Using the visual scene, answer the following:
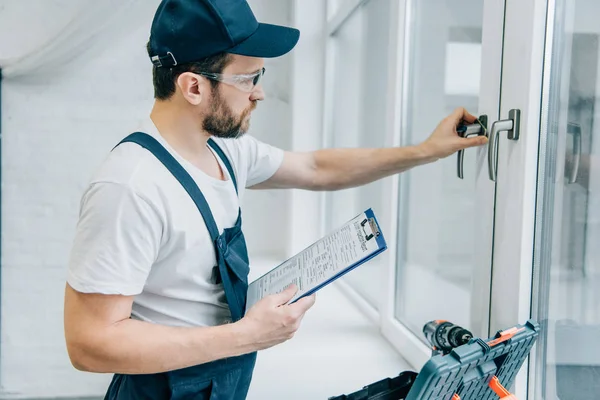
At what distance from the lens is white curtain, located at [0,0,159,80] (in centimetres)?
215

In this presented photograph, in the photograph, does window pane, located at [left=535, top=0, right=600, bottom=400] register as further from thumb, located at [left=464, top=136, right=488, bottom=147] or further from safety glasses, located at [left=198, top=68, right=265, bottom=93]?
safety glasses, located at [left=198, top=68, right=265, bottom=93]

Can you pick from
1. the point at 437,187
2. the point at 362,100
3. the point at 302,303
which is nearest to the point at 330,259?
the point at 302,303

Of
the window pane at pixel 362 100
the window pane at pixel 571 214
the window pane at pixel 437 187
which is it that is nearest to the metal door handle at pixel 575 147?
the window pane at pixel 571 214

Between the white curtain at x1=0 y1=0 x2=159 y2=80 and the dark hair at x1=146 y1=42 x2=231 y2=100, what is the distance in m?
1.38

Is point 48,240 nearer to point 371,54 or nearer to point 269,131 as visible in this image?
point 269,131

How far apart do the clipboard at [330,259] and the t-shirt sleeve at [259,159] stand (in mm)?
322

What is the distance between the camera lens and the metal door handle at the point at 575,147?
0.82 meters

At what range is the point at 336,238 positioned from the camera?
0.89m

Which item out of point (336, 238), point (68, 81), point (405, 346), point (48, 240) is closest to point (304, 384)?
point (405, 346)

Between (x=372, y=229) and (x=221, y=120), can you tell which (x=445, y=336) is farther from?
(x=221, y=120)

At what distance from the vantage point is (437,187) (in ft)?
4.84

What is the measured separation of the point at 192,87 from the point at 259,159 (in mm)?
326

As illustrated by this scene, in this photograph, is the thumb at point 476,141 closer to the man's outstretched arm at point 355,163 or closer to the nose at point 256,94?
the man's outstretched arm at point 355,163

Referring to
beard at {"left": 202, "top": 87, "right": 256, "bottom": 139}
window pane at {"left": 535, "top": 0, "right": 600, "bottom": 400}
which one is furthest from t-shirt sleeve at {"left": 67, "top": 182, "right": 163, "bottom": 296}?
window pane at {"left": 535, "top": 0, "right": 600, "bottom": 400}
